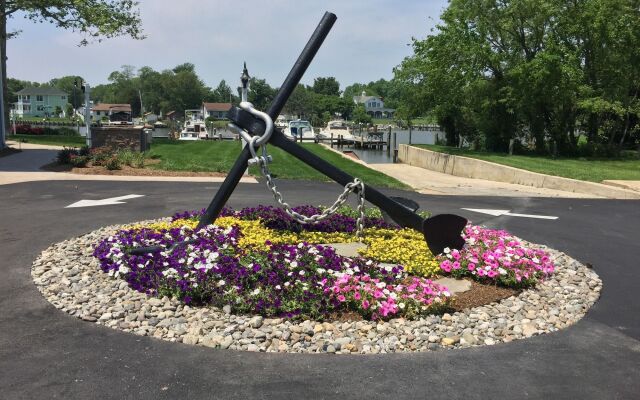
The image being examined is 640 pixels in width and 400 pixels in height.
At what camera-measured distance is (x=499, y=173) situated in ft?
72.7

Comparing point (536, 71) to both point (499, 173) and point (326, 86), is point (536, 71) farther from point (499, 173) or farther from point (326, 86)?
point (326, 86)

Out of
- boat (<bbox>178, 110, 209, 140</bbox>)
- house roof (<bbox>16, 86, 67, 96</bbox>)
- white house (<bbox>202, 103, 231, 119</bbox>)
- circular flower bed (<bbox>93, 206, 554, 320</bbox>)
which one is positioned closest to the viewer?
circular flower bed (<bbox>93, 206, 554, 320</bbox>)

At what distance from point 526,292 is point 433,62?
23982 mm

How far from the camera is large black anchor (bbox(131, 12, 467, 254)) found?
6.86 metres

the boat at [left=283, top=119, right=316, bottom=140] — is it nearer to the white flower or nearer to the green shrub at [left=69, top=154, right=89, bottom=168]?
the green shrub at [left=69, top=154, right=89, bottom=168]

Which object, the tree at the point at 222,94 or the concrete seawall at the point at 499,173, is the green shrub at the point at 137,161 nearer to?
the concrete seawall at the point at 499,173

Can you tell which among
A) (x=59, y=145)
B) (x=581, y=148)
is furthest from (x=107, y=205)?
(x=581, y=148)

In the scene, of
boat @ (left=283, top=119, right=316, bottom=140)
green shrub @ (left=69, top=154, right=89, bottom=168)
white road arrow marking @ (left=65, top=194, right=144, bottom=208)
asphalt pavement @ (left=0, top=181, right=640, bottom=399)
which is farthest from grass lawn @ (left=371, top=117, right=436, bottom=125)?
asphalt pavement @ (left=0, top=181, right=640, bottom=399)

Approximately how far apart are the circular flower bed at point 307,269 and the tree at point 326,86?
147103mm

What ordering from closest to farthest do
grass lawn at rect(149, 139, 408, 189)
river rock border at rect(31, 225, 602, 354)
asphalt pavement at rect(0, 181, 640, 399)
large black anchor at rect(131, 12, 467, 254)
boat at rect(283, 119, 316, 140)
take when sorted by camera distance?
asphalt pavement at rect(0, 181, 640, 399) < river rock border at rect(31, 225, 602, 354) < large black anchor at rect(131, 12, 467, 254) < grass lawn at rect(149, 139, 408, 189) < boat at rect(283, 119, 316, 140)

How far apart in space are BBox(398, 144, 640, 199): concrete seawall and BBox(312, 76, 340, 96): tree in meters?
119

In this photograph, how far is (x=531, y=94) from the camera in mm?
25516

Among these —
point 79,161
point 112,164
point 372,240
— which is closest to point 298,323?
point 372,240

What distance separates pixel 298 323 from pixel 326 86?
151145 mm
